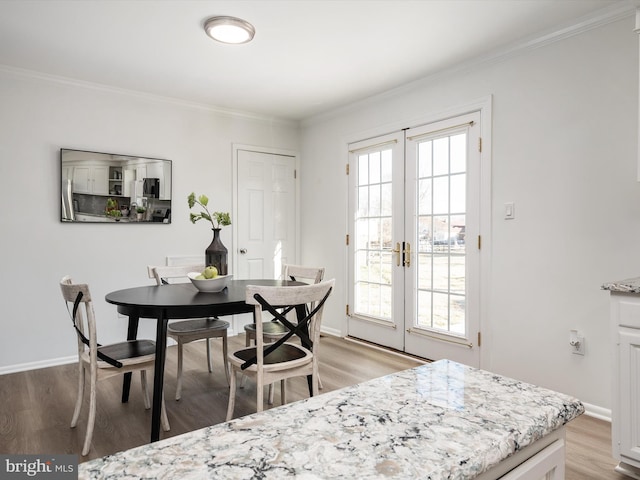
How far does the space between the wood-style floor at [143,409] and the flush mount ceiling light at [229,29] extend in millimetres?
2499

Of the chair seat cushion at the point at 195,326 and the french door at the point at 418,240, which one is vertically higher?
the french door at the point at 418,240

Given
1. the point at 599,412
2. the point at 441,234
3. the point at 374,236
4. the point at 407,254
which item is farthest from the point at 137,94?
the point at 599,412

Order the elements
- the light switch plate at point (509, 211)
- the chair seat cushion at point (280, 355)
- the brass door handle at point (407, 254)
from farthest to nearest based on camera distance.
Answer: the brass door handle at point (407, 254) < the light switch plate at point (509, 211) < the chair seat cushion at point (280, 355)

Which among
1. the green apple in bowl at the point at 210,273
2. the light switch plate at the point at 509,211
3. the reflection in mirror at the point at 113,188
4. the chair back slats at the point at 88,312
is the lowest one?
the chair back slats at the point at 88,312

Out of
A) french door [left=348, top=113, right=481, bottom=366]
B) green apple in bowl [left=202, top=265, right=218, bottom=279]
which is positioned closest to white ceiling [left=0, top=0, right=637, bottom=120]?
french door [left=348, top=113, right=481, bottom=366]

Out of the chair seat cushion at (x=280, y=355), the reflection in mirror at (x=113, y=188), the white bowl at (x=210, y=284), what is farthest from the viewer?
the reflection in mirror at (x=113, y=188)

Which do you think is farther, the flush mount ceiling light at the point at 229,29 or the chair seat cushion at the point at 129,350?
the flush mount ceiling light at the point at 229,29

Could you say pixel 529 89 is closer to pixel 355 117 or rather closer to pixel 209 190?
pixel 355 117

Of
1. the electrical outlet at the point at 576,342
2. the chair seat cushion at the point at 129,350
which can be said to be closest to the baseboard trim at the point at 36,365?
the chair seat cushion at the point at 129,350

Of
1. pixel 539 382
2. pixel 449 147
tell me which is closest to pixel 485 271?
pixel 539 382

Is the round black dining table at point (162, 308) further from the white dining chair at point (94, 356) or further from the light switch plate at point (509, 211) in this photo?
the light switch plate at point (509, 211)

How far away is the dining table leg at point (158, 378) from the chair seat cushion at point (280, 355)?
399 millimetres

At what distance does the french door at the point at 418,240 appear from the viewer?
3328 mm

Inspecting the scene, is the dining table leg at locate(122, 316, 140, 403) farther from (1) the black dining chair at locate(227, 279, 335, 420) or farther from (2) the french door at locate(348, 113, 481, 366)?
(2) the french door at locate(348, 113, 481, 366)
